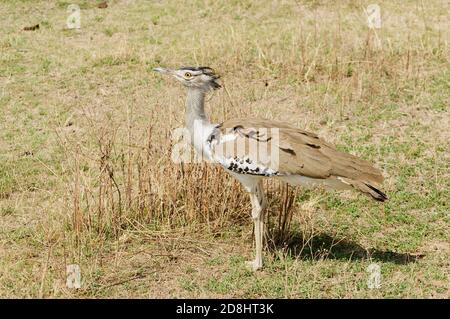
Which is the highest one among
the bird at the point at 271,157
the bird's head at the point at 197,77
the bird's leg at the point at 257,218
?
the bird's head at the point at 197,77

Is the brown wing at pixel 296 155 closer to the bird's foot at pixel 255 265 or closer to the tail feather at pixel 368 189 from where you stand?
the tail feather at pixel 368 189

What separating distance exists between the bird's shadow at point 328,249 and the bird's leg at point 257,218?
22 centimetres

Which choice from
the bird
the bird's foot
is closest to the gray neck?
the bird

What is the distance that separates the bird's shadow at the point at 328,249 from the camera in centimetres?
550

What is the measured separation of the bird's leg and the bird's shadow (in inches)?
8.7

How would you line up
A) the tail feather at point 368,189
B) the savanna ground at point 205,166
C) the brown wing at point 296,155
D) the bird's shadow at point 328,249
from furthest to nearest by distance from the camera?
the bird's shadow at point 328,249, the savanna ground at point 205,166, the brown wing at point 296,155, the tail feather at point 368,189

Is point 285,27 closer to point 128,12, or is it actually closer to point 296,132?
point 128,12

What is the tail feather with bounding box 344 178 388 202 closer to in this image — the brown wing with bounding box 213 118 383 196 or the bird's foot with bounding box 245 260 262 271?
the brown wing with bounding box 213 118 383 196

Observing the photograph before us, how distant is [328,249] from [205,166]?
1107 millimetres

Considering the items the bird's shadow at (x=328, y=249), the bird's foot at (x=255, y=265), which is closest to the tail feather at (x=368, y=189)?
the bird's shadow at (x=328, y=249)

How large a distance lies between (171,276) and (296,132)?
1.31m

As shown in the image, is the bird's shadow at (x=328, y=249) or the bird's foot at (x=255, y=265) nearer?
the bird's foot at (x=255, y=265)
